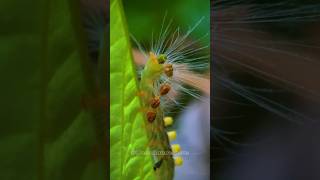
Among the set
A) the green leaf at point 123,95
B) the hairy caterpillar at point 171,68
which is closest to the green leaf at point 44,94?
the green leaf at point 123,95

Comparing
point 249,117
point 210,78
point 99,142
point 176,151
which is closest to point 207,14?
point 210,78

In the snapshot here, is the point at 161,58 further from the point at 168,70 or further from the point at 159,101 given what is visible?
the point at 159,101

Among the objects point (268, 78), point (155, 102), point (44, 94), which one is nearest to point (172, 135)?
point (155, 102)

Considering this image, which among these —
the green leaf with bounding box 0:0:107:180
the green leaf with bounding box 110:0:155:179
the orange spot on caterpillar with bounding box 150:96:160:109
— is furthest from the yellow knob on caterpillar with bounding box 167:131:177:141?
the green leaf with bounding box 0:0:107:180

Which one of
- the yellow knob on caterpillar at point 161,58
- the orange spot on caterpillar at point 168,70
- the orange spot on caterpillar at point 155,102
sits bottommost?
the orange spot on caterpillar at point 155,102

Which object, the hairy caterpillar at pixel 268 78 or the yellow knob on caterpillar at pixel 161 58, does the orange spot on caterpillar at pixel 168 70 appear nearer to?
the yellow knob on caterpillar at pixel 161 58

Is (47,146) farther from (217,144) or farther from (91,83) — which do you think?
(217,144)

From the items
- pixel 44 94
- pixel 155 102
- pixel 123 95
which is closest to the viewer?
pixel 44 94

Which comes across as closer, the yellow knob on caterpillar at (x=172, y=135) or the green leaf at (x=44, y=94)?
the green leaf at (x=44, y=94)
